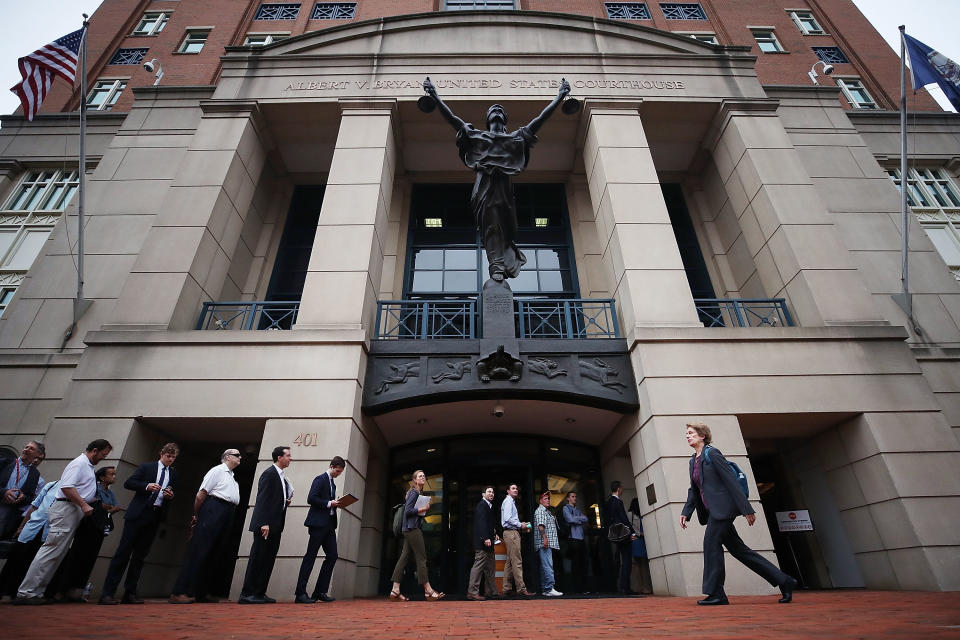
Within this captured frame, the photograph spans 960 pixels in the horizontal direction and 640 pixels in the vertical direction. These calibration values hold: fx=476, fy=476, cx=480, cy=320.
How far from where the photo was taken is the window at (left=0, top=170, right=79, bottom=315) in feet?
44.1

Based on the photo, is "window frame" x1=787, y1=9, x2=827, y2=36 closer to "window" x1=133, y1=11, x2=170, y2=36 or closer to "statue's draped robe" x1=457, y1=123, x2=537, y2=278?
"statue's draped robe" x1=457, y1=123, x2=537, y2=278

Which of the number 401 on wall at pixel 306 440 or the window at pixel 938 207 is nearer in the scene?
the number 401 on wall at pixel 306 440

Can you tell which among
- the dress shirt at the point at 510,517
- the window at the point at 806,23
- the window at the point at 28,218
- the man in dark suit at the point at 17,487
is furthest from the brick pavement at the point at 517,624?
the window at the point at 806,23

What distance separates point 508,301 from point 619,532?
4.95 m

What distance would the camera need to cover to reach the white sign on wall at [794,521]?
945 cm

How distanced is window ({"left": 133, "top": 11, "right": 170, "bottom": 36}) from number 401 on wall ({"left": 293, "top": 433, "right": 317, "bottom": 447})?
22.0 meters

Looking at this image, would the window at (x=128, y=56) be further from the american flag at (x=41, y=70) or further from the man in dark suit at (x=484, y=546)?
the man in dark suit at (x=484, y=546)

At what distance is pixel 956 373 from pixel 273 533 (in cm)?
1403

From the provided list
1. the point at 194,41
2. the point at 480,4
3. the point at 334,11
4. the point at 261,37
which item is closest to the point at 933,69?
the point at 480,4

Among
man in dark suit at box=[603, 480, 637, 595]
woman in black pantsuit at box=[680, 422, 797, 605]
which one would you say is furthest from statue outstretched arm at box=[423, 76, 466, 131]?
man in dark suit at box=[603, 480, 637, 595]

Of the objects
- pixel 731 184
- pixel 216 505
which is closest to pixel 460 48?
pixel 731 184

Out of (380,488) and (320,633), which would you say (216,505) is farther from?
(380,488)

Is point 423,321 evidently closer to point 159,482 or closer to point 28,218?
point 159,482

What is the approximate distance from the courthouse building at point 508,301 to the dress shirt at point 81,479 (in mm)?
2440
